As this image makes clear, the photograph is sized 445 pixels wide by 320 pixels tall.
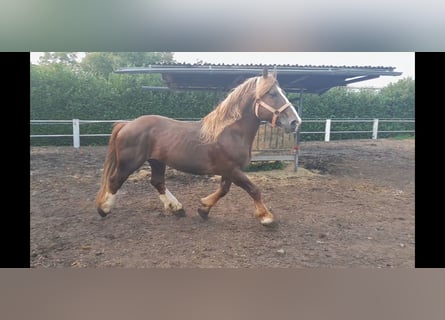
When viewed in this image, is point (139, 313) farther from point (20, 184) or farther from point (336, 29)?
point (336, 29)

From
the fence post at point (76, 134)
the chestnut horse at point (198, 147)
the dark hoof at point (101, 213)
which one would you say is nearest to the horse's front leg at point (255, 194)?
the chestnut horse at point (198, 147)

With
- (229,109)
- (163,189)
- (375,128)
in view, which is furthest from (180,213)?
(375,128)

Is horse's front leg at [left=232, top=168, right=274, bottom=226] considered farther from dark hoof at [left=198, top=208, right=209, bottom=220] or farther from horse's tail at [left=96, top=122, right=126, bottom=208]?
horse's tail at [left=96, top=122, right=126, bottom=208]

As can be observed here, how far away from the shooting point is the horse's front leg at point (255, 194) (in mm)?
2268

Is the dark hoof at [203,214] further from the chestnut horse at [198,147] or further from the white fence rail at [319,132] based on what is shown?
the white fence rail at [319,132]

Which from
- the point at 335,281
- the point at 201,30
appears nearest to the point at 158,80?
the point at 201,30

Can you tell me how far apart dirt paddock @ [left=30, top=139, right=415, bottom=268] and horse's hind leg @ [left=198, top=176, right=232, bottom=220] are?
1.6 inches

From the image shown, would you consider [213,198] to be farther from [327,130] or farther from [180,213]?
[327,130]

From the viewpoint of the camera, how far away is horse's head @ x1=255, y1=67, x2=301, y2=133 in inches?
86.5

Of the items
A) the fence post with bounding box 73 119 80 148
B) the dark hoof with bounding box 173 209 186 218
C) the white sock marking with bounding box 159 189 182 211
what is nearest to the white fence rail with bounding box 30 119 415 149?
the fence post with bounding box 73 119 80 148

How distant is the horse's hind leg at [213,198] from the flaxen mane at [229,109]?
351mm

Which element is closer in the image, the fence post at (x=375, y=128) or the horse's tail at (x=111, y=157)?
the horse's tail at (x=111, y=157)

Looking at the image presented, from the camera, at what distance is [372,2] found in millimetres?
2258

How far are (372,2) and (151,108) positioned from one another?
1913 millimetres
